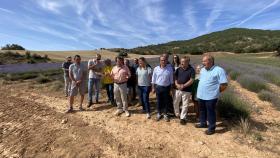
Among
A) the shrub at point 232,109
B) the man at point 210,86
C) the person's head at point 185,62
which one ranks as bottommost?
the shrub at point 232,109

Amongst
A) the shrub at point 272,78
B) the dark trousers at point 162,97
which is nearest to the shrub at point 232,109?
the dark trousers at point 162,97

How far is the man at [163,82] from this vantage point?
760cm

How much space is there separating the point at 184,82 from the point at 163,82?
0.57m

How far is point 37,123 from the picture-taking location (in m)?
8.14

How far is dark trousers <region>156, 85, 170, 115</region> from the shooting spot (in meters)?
7.70

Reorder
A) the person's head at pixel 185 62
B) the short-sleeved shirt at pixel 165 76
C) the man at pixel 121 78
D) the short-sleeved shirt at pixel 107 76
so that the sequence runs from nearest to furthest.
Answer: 1. the person's head at pixel 185 62
2. the short-sleeved shirt at pixel 165 76
3. the man at pixel 121 78
4. the short-sleeved shirt at pixel 107 76

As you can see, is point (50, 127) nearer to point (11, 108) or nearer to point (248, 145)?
point (11, 108)

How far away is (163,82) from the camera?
300 inches

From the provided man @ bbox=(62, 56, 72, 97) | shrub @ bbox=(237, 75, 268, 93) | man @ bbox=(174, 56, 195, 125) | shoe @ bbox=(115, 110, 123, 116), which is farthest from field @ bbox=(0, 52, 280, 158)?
shrub @ bbox=(237, 75, 268, 93)

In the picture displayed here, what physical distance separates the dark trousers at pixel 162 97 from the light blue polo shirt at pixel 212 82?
1226 millimetres

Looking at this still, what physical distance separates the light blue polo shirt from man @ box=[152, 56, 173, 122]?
1113 mm

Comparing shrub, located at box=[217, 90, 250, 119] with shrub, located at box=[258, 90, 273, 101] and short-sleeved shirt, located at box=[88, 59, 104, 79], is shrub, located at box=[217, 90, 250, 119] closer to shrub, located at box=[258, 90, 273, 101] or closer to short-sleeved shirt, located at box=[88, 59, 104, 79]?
shrub, located at box=[258, 90, 273, 101]

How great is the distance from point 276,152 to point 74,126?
471cm

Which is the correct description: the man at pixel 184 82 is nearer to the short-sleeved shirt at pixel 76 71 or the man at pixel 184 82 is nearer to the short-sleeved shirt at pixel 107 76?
the short-sleeved shirt at pixel 107 76
